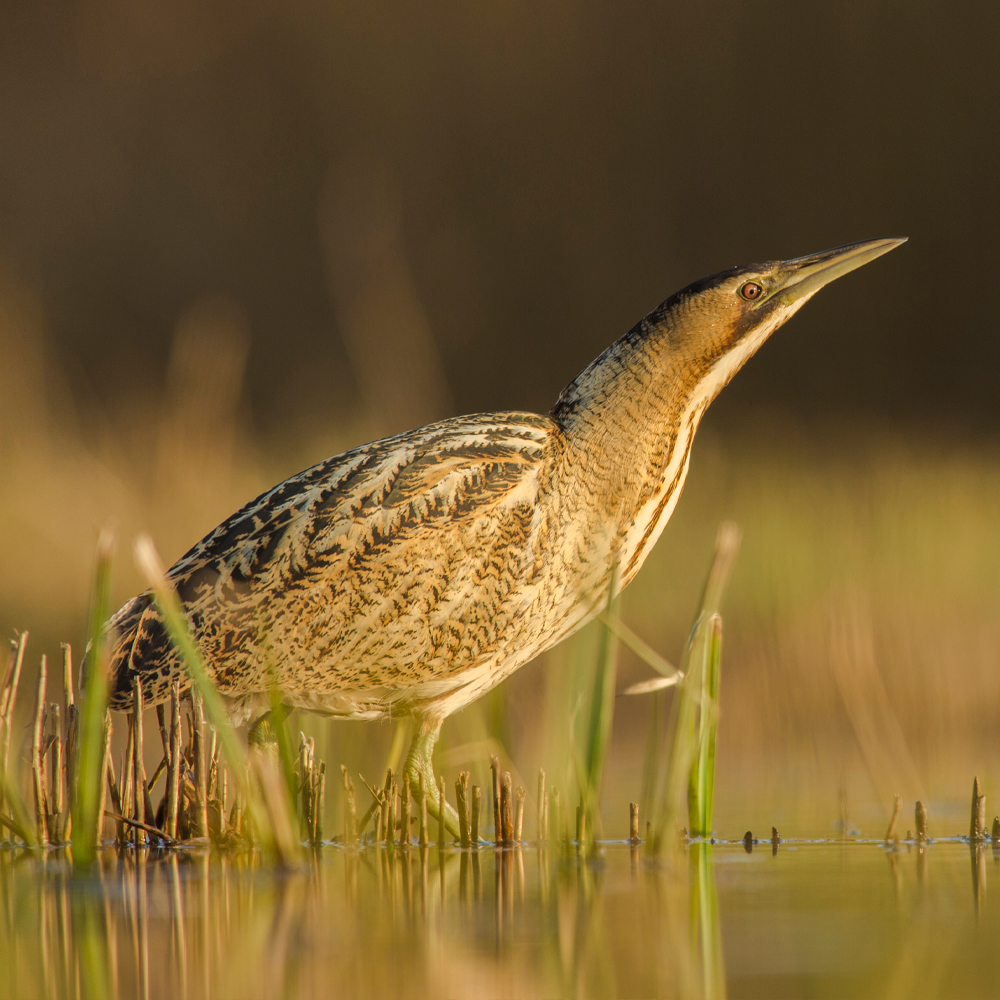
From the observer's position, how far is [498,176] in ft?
24.5

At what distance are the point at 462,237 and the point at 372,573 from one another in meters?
5.33

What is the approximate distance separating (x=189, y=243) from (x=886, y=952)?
638 cm

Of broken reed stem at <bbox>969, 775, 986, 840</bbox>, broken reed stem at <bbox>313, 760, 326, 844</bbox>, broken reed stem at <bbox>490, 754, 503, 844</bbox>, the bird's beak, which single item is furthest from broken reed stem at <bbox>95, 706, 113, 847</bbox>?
the bird's beak

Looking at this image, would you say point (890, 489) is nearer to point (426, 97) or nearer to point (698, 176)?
point (698, 176)

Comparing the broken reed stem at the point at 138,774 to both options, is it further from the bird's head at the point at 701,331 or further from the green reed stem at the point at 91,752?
the bird's head at the point at 701,331

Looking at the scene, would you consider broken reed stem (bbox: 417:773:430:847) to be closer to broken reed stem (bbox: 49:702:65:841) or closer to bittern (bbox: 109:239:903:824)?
bittern (bbox: 109:239:903:824)

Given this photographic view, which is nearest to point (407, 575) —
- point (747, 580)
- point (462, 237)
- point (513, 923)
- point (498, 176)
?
point (513, 923)

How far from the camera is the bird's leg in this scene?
7.09ft

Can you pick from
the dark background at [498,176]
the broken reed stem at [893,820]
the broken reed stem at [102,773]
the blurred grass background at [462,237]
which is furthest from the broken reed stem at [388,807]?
the dark background at [498,176]

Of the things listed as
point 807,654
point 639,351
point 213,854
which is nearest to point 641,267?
point 807,654

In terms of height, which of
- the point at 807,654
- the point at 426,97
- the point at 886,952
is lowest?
the point at 886,952

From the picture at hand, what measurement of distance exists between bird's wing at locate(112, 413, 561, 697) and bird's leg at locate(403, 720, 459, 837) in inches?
4.7

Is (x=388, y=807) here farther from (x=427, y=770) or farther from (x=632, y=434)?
(x=632, y=434)

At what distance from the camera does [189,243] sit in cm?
725
